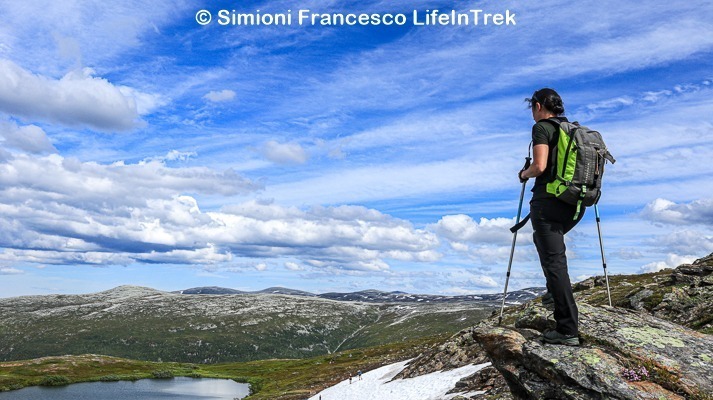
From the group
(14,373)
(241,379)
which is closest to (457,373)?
(241,379)

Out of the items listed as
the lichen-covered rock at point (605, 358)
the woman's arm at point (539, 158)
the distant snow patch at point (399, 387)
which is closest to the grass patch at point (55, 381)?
the distant snow patch at point (399, 387)

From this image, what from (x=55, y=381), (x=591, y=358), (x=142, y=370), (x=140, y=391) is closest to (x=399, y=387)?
(x=591, y=358)

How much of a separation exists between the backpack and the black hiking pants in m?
0.26

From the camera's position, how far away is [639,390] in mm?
9500

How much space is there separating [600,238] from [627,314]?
2116 millimetres

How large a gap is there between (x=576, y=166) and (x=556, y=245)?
1.65m

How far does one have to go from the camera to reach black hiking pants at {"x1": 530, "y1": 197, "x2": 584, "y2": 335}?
1000 cm

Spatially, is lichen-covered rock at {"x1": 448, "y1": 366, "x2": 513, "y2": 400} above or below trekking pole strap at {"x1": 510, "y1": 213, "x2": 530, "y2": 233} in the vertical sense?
below

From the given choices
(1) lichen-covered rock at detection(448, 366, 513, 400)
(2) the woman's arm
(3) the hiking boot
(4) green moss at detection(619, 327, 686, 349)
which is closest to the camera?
(2) the woman's arm

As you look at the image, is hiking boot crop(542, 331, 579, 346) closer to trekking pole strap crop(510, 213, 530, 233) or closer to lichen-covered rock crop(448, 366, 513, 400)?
trekking pole strap crop(510, 213, 530, 233)

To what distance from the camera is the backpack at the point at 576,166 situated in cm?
973

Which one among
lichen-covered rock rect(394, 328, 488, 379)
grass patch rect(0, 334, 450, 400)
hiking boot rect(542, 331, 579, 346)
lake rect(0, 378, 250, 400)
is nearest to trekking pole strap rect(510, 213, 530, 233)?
hiking boot rect(542, 331, 579, 346)

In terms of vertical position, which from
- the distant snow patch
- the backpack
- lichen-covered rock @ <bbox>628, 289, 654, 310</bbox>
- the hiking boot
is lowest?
the distant snow patch

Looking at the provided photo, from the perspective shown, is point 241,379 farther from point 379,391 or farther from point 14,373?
point 379,391
